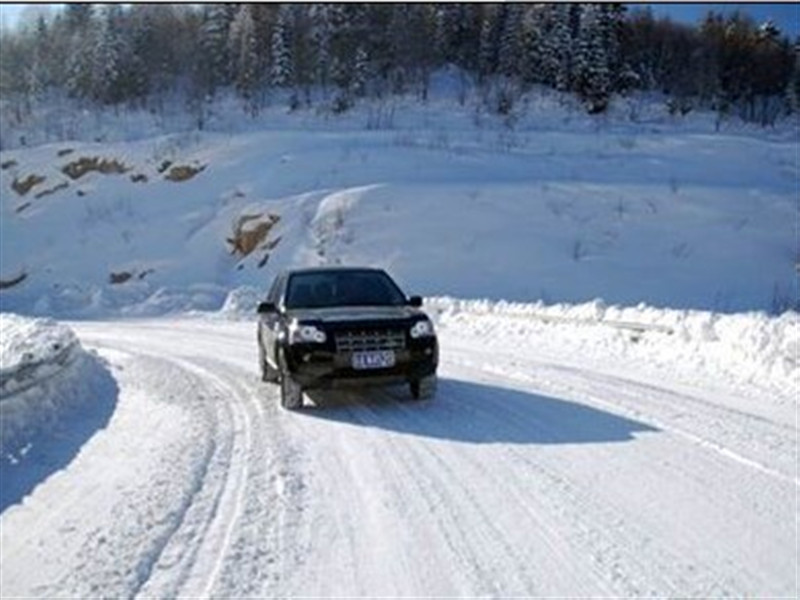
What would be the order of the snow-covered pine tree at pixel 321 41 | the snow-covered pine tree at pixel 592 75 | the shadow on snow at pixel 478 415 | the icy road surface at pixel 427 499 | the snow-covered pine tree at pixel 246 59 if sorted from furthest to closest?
the snow-covered pine tree at pixel 321 41
the snow-covered pine tree at pixel 592 75
the snow-covered pine tree at pixel 246 59
the shadow on snow at pixel 478 415
the icy road surface at pixel 427 499

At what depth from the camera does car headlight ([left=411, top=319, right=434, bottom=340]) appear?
10.5 meters

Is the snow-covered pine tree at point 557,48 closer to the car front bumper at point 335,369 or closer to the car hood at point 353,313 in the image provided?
the car hood at point 353,313

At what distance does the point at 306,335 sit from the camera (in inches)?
407

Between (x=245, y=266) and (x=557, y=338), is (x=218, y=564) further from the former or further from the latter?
(x=245, y=266)

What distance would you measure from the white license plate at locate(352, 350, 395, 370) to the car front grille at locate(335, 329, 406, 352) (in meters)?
0.05

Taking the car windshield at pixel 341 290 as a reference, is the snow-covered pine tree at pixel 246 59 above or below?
above

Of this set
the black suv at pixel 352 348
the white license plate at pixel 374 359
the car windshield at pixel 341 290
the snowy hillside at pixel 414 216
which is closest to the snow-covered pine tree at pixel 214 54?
the snowy hillside at pixel 414 216

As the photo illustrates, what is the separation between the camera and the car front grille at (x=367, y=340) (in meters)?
10.2

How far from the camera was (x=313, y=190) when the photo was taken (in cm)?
3912

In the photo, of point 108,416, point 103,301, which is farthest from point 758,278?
point 108,416

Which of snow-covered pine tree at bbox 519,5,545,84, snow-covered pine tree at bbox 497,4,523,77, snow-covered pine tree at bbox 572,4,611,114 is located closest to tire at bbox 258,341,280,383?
snow-covered pine tree at bbox 572,4,611,114

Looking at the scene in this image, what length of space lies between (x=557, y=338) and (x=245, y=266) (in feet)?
67.4

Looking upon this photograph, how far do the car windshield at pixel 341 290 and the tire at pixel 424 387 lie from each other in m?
1.34

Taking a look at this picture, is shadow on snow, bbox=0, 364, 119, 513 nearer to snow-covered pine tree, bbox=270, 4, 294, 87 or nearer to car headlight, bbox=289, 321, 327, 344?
car headlight, bbox=289, 321, 327, 344
